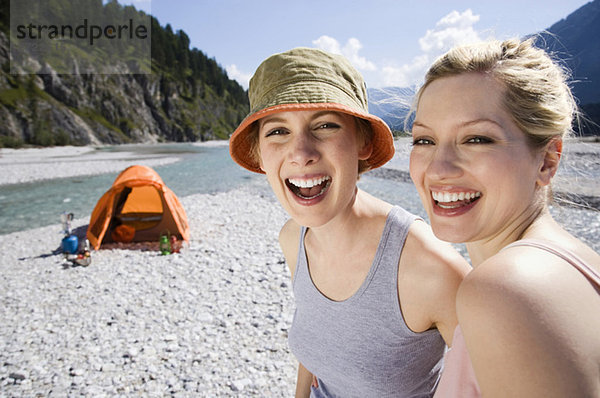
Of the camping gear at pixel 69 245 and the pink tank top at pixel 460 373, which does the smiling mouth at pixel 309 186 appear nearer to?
the pink tank top at pixel 460 373

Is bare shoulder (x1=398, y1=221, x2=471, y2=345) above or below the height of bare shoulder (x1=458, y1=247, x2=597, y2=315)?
below

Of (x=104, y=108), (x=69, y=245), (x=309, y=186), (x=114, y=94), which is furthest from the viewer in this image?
(x=114, y=94)

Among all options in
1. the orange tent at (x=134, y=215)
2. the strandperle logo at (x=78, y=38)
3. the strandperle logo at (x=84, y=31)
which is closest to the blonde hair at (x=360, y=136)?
the orange tent at (x=134, y=215)

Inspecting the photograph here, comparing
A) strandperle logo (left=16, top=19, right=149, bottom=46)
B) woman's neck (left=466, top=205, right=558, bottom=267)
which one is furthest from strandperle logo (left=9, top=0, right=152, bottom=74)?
woman's neck (left=466, top=205, right=558, bottom=267)

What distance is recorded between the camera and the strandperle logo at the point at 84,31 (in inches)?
3106

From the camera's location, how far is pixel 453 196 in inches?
52.1

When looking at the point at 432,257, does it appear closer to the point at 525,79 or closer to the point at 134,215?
the point at 525,79

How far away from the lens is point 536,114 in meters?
1.28

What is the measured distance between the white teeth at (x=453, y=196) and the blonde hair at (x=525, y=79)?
30 cm

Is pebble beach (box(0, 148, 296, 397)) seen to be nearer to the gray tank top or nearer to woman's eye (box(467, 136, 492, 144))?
the gray tank top

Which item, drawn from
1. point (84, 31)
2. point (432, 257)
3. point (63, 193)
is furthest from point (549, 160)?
point (84, 31)

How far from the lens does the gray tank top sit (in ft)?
5.36

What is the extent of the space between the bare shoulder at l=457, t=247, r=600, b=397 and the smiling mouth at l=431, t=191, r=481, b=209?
462mm

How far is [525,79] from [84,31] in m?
129
